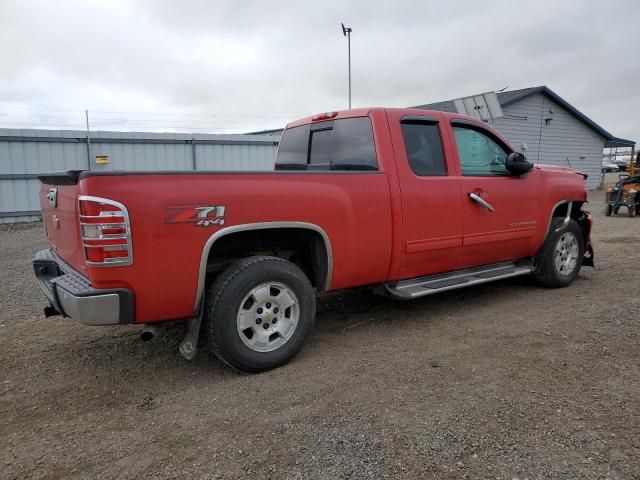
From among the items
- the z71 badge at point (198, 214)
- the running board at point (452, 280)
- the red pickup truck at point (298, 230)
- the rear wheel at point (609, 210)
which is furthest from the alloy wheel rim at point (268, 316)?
the rear wheel at point (609, 210)

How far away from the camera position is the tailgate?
305 centimetres

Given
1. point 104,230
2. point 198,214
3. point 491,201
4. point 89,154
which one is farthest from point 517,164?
point 89,154

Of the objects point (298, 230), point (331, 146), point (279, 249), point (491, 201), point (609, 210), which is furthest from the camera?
point (609, 210)

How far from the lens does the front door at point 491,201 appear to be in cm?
463

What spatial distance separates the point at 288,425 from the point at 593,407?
183 centimetres

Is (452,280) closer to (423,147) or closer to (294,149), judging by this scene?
(423,147)

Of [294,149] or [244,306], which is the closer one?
[244,306]

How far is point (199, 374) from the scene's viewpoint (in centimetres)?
357

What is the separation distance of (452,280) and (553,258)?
171 centimetres

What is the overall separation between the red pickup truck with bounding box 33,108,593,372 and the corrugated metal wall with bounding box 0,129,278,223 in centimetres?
871

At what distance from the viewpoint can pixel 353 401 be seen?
3051 mm

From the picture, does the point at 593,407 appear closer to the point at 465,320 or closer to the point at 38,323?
the point at 465,320

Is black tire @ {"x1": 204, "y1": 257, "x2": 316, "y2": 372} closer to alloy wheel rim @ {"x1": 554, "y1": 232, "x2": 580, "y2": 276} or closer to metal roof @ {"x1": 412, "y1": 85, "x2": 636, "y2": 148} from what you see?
alloy wheel rim @ {"x1": 554, "y1": 232, "x2": 580, "y2": 276}

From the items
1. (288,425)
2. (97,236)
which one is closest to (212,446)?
(288,425)
